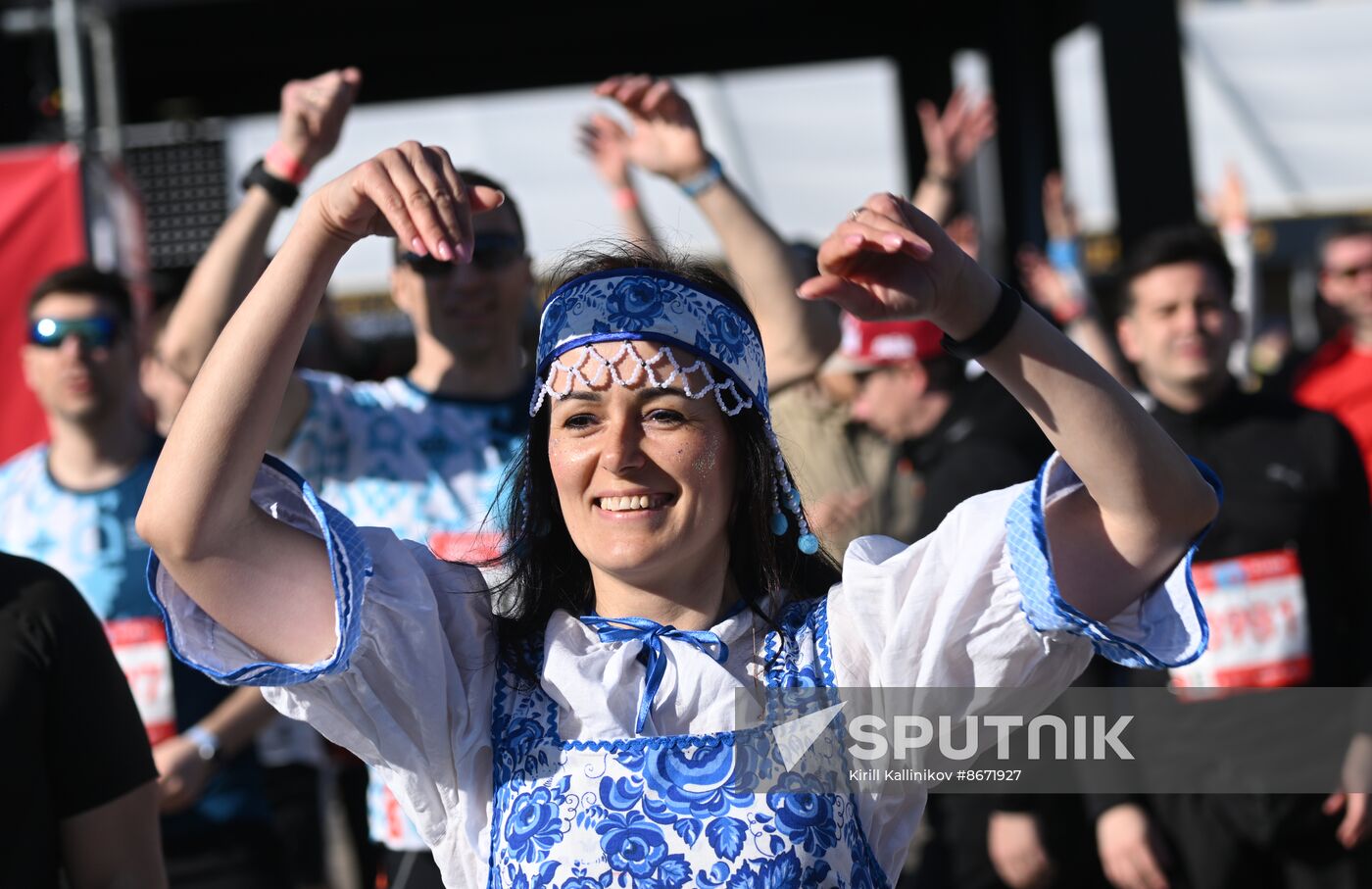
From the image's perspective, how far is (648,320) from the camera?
207 centimetres

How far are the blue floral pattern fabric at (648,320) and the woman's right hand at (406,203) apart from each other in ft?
0.87

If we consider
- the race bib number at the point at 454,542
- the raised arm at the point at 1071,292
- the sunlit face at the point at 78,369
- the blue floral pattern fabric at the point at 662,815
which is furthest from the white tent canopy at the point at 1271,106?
the blue floral pattern fabric at the point at 662,815

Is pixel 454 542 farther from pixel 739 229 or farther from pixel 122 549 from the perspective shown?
pixel 122 549

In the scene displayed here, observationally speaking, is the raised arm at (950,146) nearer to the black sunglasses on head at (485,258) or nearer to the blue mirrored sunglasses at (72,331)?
the black sunglasses on head at (485,258)

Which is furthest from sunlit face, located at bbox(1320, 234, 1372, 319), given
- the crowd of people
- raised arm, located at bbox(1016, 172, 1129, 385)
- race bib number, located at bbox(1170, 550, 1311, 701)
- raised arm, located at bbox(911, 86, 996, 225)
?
the crowd of people

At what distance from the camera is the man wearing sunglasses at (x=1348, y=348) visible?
515 cm

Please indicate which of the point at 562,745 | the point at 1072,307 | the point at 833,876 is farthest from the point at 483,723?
the point at 1072,307

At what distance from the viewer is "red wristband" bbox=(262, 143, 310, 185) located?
129 inches

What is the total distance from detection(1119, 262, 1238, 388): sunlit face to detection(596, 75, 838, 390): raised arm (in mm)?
1073

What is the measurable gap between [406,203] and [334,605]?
51cm

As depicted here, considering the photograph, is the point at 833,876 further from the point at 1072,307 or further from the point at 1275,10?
the point at 1275,10

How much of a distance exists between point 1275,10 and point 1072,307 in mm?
8671

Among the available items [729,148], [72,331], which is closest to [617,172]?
[72,331]

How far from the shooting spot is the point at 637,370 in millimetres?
2035
